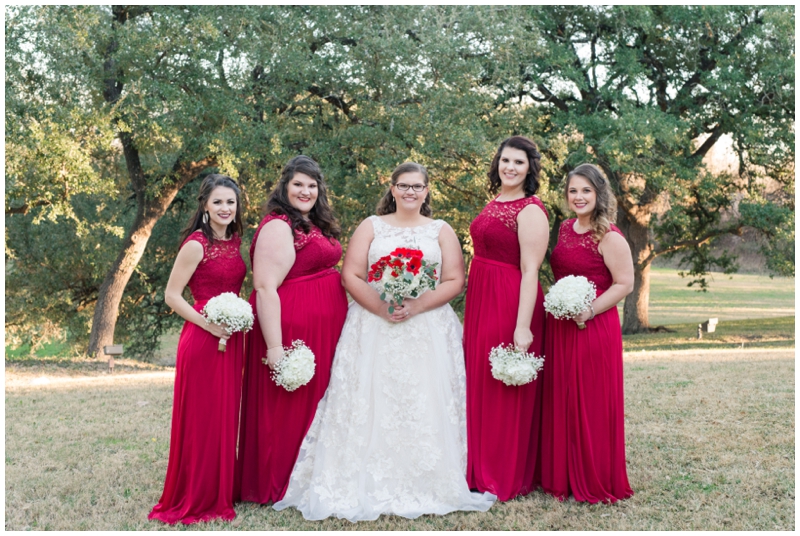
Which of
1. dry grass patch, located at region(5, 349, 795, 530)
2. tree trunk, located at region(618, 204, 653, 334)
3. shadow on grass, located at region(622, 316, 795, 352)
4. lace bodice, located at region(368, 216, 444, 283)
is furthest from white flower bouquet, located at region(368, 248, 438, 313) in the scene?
tree trunk, located at region(618, 204, 653, 334)

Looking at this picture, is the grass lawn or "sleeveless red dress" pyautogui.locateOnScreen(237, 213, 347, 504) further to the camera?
the grass lawn

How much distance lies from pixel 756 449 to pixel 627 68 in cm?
1376

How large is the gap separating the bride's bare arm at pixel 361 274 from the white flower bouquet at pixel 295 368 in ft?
1.79

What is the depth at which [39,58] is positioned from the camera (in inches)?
500

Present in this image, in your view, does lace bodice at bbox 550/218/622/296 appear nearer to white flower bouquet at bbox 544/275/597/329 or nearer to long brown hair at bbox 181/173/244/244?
white flower bouquet at bbox 544/275/597/329

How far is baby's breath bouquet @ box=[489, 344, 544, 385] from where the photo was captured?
4.71 metres

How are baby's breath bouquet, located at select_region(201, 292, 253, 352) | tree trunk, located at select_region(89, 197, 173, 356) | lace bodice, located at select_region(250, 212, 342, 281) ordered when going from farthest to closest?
tree trunk, located at select_region(89, 197, 173, 356)
lace bodice, located at select_region(250, 212, 342, 281)
baby's breath bouquet, located at select_region(201, 292, 253, 352)

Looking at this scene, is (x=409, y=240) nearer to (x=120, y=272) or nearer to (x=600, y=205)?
(x=600, y=205)

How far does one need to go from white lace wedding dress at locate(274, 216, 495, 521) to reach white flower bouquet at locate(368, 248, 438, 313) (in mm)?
261

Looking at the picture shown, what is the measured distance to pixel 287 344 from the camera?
4.86 m

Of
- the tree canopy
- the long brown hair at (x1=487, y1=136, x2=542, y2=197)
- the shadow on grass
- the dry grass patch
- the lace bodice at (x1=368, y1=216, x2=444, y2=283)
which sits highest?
the tree canopy

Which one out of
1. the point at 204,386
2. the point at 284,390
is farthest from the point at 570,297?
the point at 204,386

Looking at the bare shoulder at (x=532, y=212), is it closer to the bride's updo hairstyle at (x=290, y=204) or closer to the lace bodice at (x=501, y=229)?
the lace bodice at (x=501, y=229)

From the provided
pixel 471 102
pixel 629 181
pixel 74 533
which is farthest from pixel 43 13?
pixel 629 181
